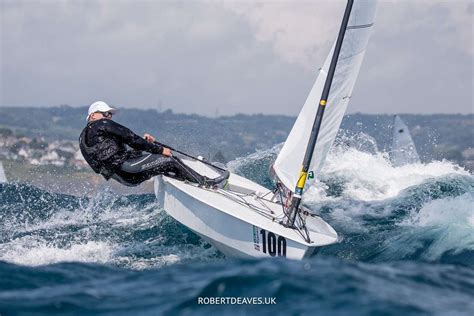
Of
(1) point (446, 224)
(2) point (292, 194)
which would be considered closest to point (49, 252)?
(2) point (292, 194)

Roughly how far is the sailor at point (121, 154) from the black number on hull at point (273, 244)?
1771 mm

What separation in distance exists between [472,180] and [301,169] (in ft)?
18.1

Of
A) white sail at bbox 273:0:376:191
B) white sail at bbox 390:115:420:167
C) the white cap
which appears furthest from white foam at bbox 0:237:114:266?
white sail at bbox 390:115:420:167

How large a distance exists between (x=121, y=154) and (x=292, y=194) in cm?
236

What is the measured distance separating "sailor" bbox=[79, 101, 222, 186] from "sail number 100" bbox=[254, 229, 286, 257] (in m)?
1.76

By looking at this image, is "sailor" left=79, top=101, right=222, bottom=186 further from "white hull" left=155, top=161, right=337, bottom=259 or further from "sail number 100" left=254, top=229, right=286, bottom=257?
"sail number 100" left=254, top=229, right=286, bottom=257

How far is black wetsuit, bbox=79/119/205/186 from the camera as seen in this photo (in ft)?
30.2

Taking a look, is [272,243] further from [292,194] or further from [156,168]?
[156,168]

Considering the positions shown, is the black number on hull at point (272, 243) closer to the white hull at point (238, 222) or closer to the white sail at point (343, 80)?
the white hull at point (238, 222)

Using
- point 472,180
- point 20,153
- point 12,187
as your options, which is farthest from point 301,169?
point 20,153

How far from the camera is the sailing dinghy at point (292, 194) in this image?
8328 mm

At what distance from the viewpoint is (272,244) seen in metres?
8.20

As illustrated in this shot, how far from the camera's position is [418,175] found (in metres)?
15.3

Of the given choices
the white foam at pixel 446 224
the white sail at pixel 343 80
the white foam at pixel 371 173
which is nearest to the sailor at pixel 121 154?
the white sail at pixel 343 80
